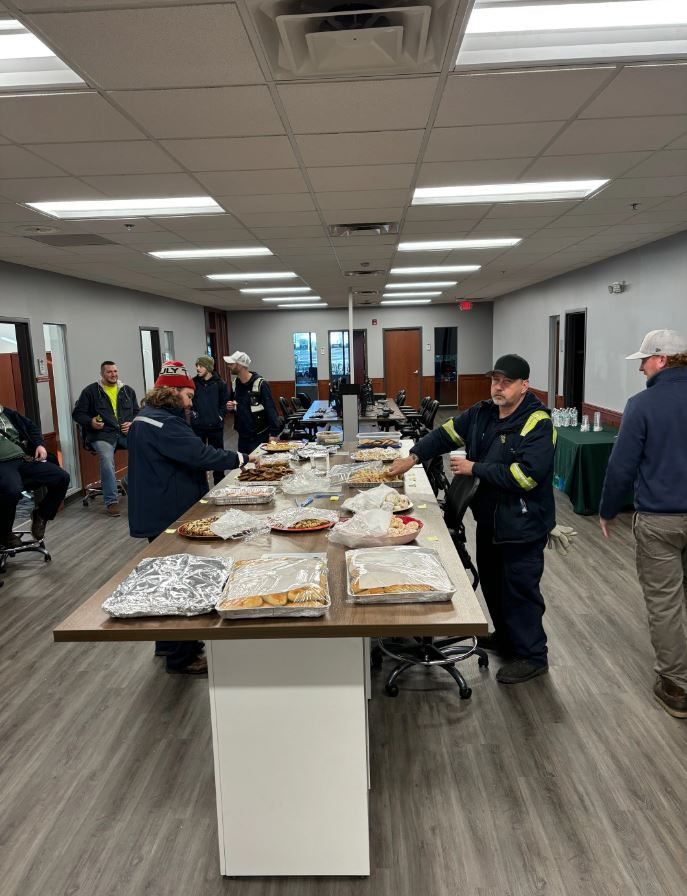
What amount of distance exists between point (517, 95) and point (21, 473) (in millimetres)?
4644

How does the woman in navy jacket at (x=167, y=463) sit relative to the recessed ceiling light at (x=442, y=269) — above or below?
below

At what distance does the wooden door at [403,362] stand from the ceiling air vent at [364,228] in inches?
418

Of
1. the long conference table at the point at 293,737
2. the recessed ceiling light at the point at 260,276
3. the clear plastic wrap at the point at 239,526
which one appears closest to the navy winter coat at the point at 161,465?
the clear plastic wrap at the point at 239,526

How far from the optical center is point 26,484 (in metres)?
5.21

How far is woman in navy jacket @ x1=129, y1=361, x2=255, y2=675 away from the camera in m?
3.05

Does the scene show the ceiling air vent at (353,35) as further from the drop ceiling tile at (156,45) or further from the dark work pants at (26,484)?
the dark work pants at (26,484)

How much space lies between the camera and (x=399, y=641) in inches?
133

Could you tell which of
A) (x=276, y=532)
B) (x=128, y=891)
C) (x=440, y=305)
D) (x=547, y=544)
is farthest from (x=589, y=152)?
(x=440, y=305)

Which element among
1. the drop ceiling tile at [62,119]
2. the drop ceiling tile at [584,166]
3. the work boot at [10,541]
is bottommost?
the work boot at [10,541]

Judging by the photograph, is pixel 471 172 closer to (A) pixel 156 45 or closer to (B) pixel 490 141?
(B) pixel 490 141

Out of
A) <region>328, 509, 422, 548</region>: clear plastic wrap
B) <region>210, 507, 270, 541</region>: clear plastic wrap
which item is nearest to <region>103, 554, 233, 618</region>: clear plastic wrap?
<region>210, 507, 270, 541</region>: clear plastic wrap

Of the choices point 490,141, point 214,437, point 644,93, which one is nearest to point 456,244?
point 490,141

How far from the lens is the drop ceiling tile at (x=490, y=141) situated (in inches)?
115

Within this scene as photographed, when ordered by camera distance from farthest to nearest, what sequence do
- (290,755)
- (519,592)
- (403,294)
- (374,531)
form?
(403,294), (519,592), (374,531), (290,755)
